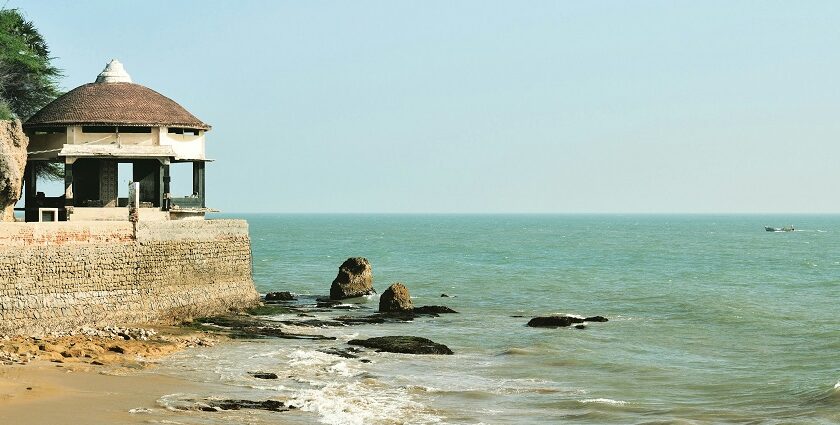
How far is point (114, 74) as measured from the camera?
38688mm

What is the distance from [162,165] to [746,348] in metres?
20.1

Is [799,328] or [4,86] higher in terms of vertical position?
[4,86]

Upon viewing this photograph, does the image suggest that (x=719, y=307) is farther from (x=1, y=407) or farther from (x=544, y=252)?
(x=544, y=252)

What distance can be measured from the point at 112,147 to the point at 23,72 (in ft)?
45.2

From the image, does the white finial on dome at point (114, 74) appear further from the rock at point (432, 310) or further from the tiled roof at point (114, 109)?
the rock at point (432, 310)

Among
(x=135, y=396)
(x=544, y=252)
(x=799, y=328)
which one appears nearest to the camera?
(x=135, y=396)

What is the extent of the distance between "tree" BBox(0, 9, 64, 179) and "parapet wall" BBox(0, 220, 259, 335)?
14093mm

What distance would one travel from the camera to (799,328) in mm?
38844

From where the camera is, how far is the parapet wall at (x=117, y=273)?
27406 mm

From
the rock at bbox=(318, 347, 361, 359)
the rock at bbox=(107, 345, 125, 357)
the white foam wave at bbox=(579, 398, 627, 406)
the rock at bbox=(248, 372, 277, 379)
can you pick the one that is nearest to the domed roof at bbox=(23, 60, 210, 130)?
the rock at bbox=(107, 345, 125, 357)

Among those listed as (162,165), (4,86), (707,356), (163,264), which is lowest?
(707,356)

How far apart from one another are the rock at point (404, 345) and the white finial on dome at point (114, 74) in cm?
1417

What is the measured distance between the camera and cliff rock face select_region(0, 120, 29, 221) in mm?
29703

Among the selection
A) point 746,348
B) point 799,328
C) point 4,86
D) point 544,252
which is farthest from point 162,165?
point 544,252
